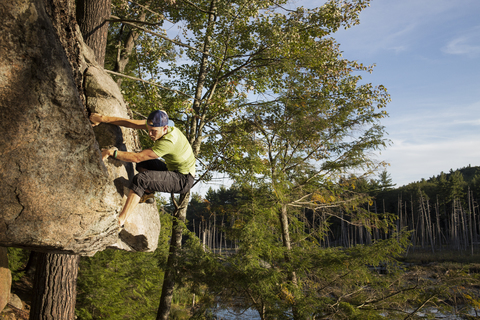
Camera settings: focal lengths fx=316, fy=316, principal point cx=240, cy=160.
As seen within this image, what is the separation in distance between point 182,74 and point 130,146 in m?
7.95

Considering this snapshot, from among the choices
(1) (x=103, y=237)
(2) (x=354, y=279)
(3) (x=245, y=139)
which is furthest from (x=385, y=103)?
(1) (x=103, y=237)

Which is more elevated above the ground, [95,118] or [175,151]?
[95,118]

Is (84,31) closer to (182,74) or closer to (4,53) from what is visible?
(4,53)

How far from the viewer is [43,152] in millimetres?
3236

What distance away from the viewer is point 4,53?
3.13 metres

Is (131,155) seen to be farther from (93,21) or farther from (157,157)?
(93,21)

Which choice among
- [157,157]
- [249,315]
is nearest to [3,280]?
[157,157]

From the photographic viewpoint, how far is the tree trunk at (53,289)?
6.18 m

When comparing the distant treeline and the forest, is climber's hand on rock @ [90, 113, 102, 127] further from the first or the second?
the distant treeline

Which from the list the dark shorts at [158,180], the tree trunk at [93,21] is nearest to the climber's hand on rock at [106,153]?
the dark shorts at [158,180]

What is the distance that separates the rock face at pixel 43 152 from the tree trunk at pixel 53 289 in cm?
332

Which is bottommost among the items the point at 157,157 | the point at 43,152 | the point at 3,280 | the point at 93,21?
the point at 3,280

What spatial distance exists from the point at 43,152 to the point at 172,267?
5.82 m

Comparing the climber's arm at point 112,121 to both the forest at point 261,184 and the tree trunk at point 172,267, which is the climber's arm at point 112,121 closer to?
the forest at point 261,184
